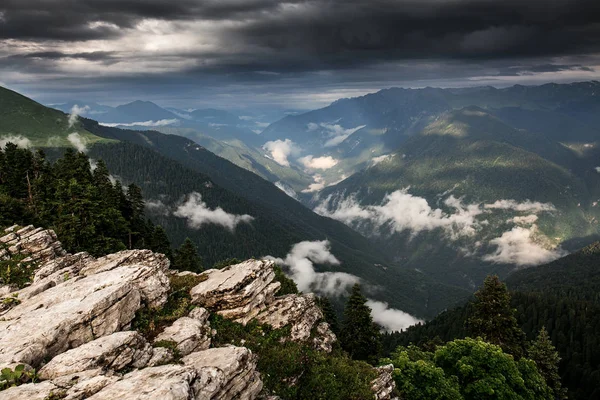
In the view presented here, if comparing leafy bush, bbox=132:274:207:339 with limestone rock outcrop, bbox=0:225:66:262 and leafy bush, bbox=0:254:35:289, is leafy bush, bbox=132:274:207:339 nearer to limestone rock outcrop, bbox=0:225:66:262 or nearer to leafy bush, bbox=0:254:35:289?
leafy bush, bbox=0:254:35:289

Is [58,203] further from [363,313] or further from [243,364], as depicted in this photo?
[363,313]

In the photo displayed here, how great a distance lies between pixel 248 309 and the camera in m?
37.5

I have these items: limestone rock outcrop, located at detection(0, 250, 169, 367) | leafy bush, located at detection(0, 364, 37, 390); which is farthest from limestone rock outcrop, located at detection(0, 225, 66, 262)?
leafy bush, located at detection(0, 364, 37, 390)

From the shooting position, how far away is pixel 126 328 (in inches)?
1144

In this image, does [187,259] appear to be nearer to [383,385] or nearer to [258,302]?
[258,302]

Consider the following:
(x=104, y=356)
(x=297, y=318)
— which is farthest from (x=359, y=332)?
(x=104, y=356)

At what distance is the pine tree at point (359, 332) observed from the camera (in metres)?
59.7

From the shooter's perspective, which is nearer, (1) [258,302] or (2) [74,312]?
(2) [74,312]

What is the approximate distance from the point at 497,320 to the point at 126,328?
50036mm

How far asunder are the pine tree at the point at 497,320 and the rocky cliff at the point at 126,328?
86.5 ft

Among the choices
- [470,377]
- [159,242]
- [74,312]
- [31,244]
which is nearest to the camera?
[74,312]

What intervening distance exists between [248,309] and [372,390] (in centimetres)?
1465

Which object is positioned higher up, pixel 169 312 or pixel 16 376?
pixel 16 376

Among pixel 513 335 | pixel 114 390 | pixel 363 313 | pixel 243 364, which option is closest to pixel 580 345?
pixel 513 335
